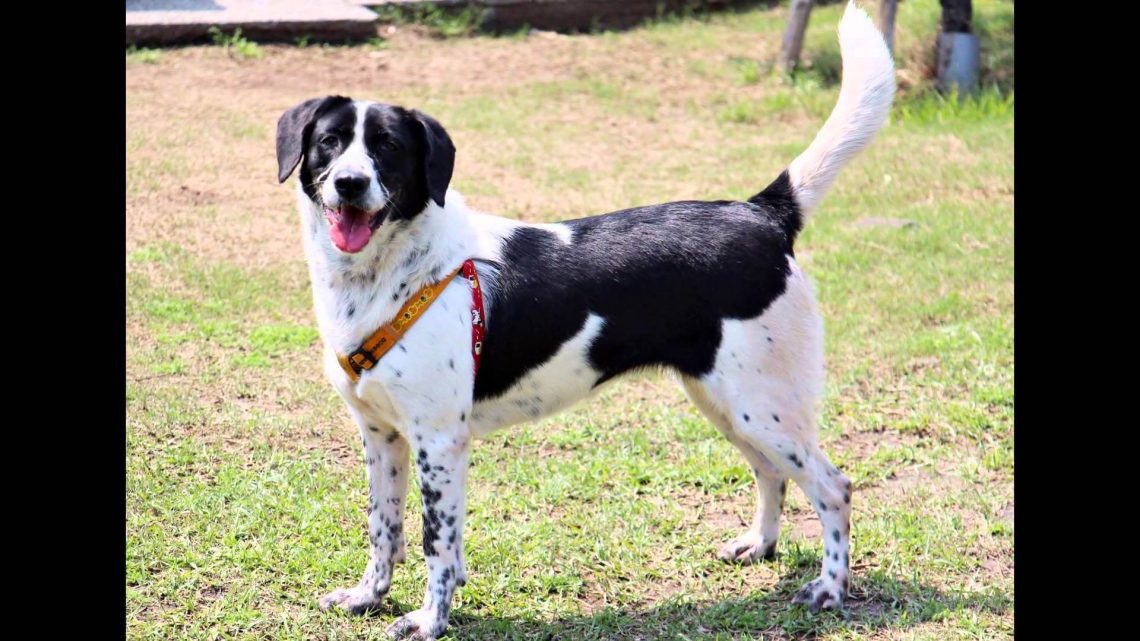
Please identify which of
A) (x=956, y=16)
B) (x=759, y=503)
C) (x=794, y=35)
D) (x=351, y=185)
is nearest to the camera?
(x=351, y=185)

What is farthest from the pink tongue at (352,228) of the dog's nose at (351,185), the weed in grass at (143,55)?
the weed in grass at (143,55)

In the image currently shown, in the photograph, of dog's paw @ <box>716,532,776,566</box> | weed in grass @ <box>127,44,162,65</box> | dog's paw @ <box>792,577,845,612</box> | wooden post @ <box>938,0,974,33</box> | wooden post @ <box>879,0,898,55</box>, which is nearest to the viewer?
dog's paw @ <box>792,577,845,612</box>

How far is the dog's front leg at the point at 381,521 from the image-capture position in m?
4.11

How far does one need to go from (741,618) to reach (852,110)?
177cm

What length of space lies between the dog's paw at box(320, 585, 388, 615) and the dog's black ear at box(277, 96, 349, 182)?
4.65 feet

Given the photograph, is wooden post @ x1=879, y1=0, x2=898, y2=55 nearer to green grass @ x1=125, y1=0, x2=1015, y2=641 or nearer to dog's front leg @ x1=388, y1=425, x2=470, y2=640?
green grass @ x1=125, y1=0, x2=1015, y2=641

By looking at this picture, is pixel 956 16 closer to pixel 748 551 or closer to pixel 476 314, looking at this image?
pixel 748 551

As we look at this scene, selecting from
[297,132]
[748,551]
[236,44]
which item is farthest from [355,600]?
[236,44]

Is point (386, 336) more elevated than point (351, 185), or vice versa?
point (351, 185)

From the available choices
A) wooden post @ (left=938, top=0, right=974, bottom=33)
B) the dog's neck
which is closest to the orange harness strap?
the dog's neck

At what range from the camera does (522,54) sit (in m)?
12.0

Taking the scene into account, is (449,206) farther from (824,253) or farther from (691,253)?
(824,253)

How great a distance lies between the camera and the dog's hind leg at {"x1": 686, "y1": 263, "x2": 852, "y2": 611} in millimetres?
4047

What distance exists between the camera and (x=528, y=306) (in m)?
3.94
